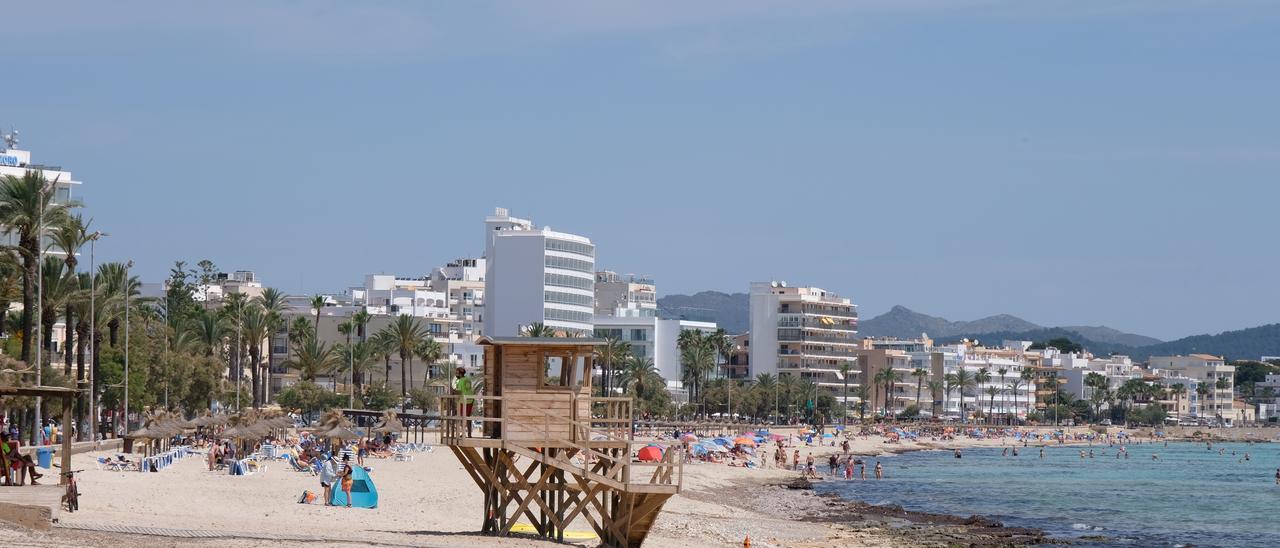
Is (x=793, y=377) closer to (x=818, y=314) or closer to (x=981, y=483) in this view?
(x=818, y=314)

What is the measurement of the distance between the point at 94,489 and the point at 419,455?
31014 mm

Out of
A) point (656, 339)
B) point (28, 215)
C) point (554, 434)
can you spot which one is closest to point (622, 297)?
point (656, 339)

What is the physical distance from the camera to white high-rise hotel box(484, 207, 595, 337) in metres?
147

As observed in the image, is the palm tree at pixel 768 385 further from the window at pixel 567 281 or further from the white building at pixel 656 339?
the window at pixel 567 281

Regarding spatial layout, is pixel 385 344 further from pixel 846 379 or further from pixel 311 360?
pixel 846 379

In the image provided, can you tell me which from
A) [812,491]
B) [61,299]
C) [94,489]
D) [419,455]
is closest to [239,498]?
[94,489]

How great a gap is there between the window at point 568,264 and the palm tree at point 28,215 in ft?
320

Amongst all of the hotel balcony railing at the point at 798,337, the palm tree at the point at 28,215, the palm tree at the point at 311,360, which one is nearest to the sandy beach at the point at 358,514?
the palm tree at the point at 28,215

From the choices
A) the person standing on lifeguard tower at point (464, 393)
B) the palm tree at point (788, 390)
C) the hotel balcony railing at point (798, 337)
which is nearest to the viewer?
the person standing on lifeguard tower at point (464, 393)

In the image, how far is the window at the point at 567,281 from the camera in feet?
484

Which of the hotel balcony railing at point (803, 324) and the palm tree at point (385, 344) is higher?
the hotel balcony railing at point (803, 324)

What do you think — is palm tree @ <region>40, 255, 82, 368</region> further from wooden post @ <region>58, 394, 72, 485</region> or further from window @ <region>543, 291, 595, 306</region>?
Answer: window @ <region>543, 291, 595, 306</region>

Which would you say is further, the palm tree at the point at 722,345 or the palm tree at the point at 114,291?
the palm tree at the point at 722,345

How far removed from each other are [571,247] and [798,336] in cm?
3759
